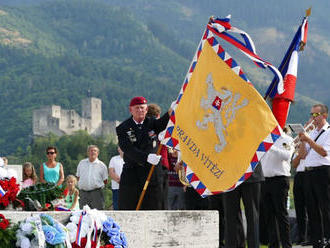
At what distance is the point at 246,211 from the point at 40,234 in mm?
3407

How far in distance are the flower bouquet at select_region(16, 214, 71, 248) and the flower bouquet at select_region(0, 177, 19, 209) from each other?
42.5 inches

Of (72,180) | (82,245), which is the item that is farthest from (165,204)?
(72,180)

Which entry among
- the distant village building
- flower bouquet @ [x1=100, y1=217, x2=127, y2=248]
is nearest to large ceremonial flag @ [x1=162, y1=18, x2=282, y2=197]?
flower bouquet @ [x1=100, y1=217, x2=127, y2=248]

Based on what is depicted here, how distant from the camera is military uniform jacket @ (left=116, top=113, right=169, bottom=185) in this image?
8.39 meters

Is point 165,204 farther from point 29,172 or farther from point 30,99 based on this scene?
point 30,99

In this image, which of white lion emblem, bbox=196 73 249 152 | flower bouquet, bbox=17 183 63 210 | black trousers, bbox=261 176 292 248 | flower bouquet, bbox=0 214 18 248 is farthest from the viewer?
black trousers, bbox=261 176 292 248

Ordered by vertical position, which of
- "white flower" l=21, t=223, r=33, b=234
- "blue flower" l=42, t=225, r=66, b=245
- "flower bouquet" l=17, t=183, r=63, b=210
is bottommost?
"blue flower" l=42, t=225, r=66, b=245

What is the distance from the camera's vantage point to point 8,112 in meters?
190

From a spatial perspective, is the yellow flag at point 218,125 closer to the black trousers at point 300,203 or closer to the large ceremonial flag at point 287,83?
the large ceremonial flag at point 287,83

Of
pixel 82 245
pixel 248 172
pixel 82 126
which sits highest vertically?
pixel 82 126

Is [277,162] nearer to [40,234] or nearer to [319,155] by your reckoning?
[319,155]

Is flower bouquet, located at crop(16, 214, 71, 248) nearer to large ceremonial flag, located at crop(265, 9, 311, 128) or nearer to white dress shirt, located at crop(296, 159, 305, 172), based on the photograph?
large ceremonial flag, located at crop(265, 9, 311, 128)

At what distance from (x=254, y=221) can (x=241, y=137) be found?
4.20 ft

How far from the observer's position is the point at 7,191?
6691mm
